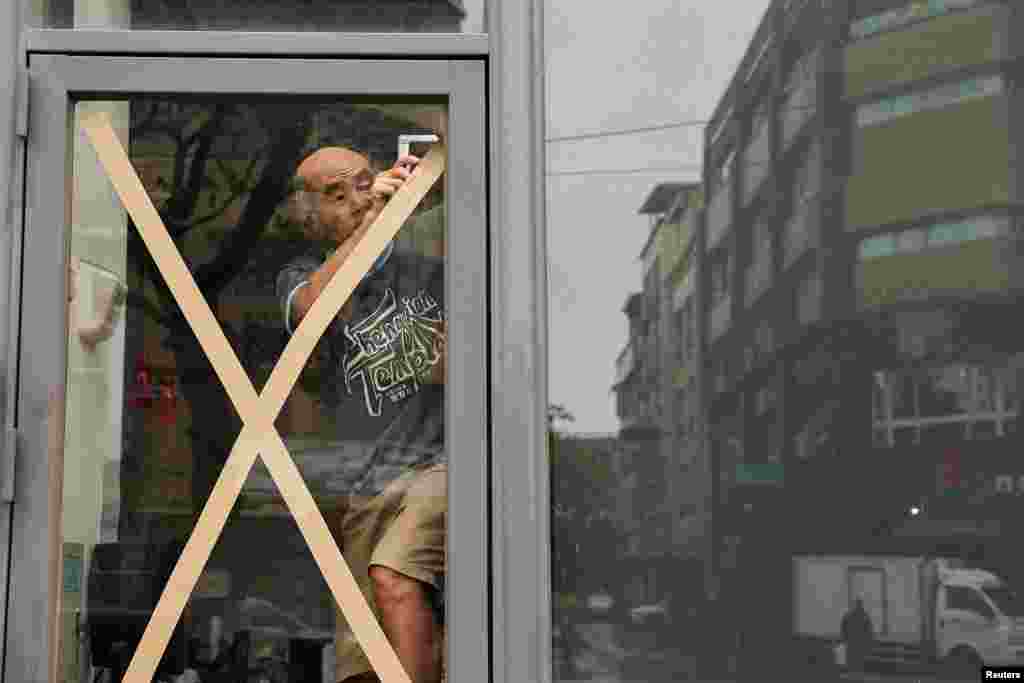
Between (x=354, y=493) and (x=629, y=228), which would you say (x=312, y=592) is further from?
(x=629, y=228)

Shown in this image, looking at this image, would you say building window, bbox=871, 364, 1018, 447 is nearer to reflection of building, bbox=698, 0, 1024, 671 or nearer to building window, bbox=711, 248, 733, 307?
reflection of building, bbox=698, 0, 1024, 671

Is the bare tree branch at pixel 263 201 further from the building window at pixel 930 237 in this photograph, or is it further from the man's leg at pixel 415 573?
the building window at pixel 930 237

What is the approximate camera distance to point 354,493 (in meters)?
3.50

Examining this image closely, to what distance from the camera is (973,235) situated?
3.54 m

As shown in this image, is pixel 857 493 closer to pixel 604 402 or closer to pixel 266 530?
pixel 604 402

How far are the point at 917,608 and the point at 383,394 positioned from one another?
132cm

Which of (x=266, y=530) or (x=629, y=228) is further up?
(x=629, y=228)

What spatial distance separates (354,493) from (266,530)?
0.22 m

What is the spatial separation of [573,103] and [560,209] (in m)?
0.26

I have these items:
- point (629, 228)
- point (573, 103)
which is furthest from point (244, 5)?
point (629, 228)

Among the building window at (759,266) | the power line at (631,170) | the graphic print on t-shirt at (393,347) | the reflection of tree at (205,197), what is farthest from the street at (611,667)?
the power line at (631,170)

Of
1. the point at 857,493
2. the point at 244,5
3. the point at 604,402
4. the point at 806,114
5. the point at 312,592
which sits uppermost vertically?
the point at 244,5

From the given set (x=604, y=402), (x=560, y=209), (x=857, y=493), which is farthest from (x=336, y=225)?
(x=857, y=493)

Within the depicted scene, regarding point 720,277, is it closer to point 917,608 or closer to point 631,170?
point 631,170
